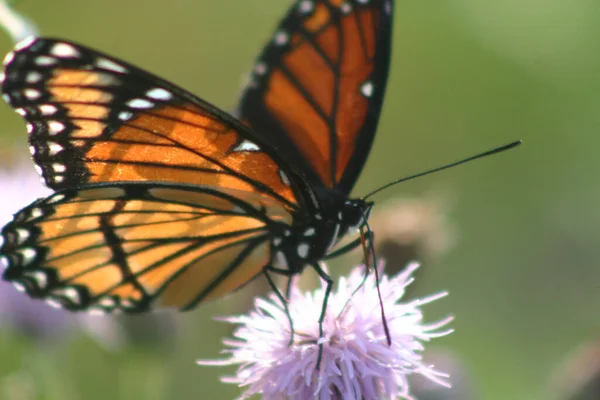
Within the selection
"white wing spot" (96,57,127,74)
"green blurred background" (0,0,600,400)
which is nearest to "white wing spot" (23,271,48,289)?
"white wing spot" (96,57,127,74)

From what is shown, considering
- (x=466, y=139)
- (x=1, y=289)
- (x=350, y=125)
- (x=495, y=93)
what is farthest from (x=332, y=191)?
(x=495, y=93)

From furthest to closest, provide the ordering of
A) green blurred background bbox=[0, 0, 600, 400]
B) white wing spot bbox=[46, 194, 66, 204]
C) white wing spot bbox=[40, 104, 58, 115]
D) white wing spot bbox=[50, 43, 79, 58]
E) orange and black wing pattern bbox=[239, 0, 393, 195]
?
green blurred background bbox=[0, 0, 600, 400]
orange and black wing pattern bbox=[239, 0, 393, 195]
white wing spot bbox=[46, 194, 66, 204]
white wing spot bbox=[40, 104, 58, 115]
white wing spot bbox=[50, 43, 79, 58]

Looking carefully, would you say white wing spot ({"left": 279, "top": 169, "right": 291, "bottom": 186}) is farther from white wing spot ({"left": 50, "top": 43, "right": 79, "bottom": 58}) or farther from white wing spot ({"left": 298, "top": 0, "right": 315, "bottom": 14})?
white wing spot ({"left": 50, "top": 43, "right": 79, "bottom": 58})

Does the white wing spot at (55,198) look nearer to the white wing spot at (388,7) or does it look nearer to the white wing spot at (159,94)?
the white wing spot at (159,94)

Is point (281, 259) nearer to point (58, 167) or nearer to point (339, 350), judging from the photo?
point (339, 350)

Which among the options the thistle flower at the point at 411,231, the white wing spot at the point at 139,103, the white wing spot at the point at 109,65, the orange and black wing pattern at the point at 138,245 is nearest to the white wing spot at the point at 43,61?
the white wing spot at the point at 109,65

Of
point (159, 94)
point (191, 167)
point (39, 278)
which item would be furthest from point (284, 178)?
point (39, 278)
